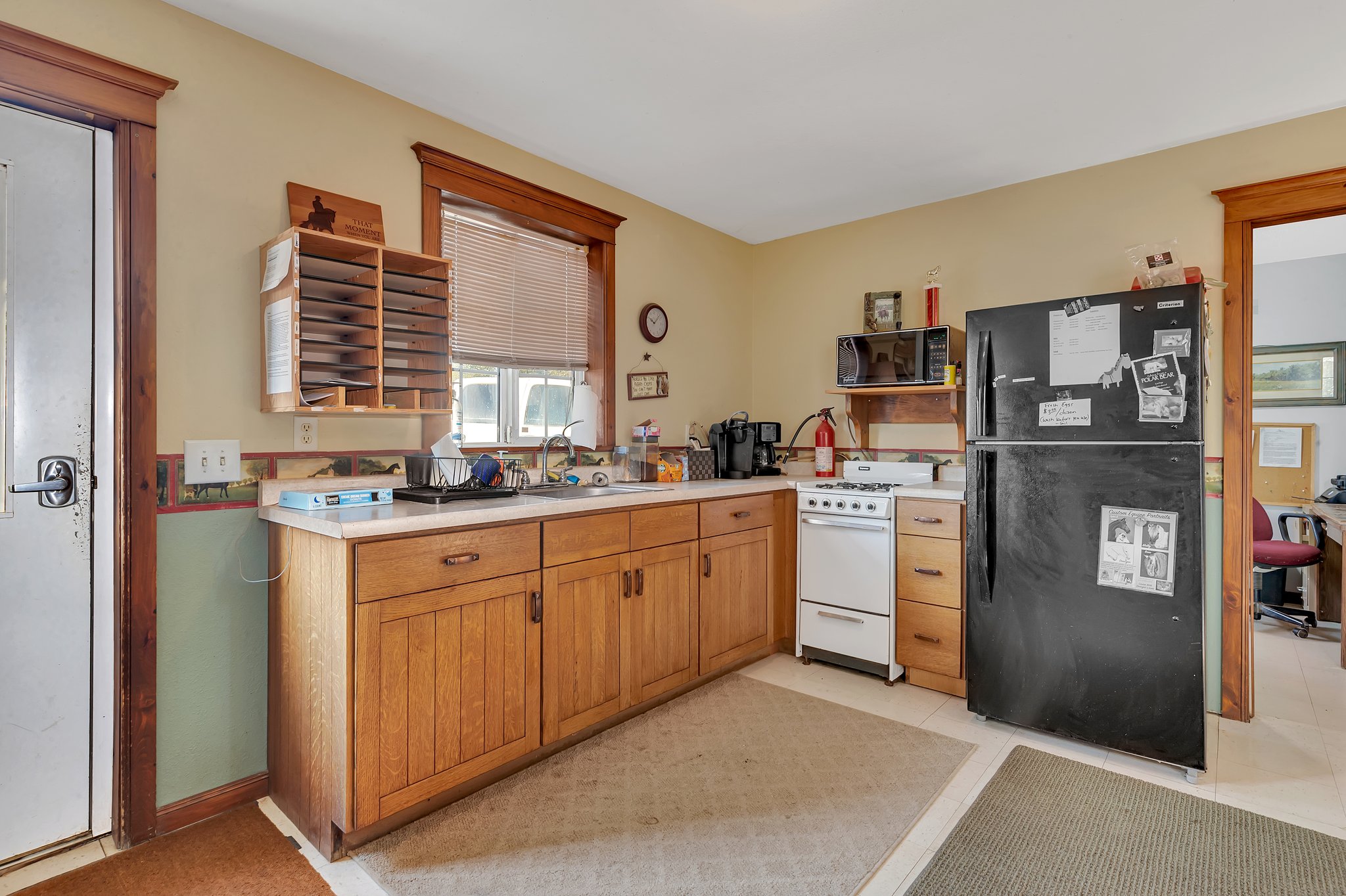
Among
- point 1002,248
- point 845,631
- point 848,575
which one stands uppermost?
point 1002,248

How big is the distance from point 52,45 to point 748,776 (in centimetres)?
298

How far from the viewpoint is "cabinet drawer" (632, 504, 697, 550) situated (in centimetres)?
269

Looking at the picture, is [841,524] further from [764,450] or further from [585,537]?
[585,537]

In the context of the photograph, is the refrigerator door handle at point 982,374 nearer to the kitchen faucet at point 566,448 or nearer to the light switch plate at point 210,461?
the kitchen faucet at point 566,448

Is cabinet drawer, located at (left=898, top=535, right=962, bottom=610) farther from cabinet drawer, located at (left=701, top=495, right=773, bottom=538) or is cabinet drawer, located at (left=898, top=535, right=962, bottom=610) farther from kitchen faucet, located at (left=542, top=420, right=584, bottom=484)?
kitchen faucet, located at (left=542, top=420, right=584, bottom=484)

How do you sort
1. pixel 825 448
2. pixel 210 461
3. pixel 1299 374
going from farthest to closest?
pixel 1299 374 < pixel 825 448 < pixel 210 461

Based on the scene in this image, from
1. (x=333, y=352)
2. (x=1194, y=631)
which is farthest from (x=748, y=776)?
(x=333, y=352)

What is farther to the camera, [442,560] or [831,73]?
[831,73]

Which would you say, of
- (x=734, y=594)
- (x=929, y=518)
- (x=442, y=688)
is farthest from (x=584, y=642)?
(x=929, y=518)

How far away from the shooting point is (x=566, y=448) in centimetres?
320

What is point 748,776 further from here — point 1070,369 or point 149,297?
point 149,297

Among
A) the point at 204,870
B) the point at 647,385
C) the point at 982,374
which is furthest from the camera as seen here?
the point at 647,385

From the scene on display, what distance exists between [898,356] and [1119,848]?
2.27m

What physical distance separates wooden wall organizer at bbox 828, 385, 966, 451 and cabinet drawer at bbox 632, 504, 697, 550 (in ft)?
4.11
